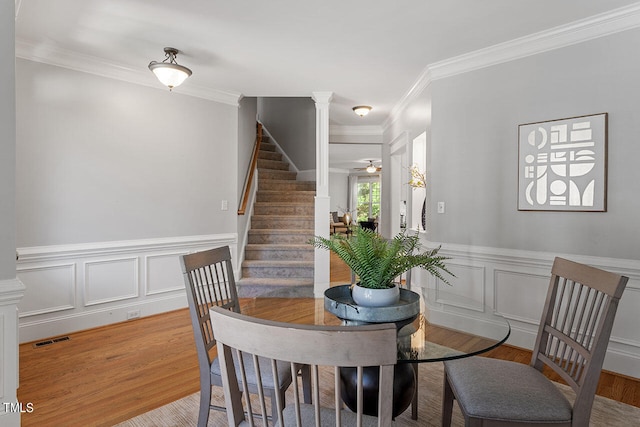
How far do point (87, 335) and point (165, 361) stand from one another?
3.53ft

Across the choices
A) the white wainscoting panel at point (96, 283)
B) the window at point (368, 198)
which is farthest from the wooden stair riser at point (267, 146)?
the window at point (368, 198)

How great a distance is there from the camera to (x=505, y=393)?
140 cm

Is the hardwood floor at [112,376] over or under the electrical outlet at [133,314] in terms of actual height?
under

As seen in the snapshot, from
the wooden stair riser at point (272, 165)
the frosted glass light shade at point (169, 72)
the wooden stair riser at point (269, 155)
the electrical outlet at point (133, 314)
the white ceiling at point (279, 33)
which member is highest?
the white ceiling at point (279, 33)

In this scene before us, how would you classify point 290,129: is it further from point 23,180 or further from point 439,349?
point 439,349

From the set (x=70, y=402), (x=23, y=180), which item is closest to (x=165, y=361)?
(x=70, y=402)

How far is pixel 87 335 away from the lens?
329cm

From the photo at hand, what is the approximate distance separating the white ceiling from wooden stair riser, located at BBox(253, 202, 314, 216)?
2164 mm

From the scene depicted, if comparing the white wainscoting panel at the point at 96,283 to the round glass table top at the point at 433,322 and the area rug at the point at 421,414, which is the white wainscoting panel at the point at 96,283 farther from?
the round glass table top at the point at 433,322

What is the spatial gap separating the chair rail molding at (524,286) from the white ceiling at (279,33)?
177 cm

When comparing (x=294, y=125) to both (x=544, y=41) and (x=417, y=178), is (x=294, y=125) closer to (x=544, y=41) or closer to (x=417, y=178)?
(x=417, y=178)

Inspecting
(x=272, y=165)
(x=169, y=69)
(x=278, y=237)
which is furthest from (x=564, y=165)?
(x=272, y=165)

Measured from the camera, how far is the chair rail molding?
2.50 m

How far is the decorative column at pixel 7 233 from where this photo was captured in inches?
62.1
